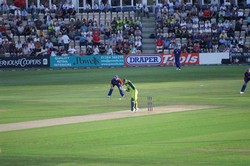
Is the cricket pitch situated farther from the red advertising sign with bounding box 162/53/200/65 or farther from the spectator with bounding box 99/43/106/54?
the spectator with bounding box 99/43/106/54

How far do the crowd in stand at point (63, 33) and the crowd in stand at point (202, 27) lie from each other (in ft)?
8.64

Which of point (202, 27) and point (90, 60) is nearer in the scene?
point (90, 60)

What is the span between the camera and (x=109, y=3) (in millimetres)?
84188

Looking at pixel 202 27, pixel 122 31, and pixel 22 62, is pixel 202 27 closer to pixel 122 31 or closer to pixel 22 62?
pixel 122 31

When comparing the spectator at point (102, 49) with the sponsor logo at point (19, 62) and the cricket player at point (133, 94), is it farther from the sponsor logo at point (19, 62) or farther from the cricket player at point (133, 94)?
the cricket player at point (133, 94)

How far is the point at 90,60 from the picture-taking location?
76250mm

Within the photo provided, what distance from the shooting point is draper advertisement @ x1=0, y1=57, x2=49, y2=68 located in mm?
76312

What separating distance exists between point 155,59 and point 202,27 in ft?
19.8

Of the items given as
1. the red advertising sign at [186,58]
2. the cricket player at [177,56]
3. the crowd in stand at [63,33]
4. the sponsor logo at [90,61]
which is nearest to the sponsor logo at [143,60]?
the red advertising sign at [186,58]

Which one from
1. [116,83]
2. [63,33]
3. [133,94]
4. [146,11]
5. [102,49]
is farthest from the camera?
[146,11]

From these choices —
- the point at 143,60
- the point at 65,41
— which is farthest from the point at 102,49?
the point at 143,60

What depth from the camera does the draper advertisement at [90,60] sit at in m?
76.1

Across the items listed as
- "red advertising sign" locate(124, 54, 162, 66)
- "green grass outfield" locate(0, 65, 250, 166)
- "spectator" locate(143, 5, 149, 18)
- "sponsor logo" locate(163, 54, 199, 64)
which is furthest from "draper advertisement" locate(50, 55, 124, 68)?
"green grass outfield" locate(0, 65, 250, 166)

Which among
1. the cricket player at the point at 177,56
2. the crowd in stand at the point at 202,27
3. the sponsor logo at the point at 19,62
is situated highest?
the crowd in stand at the point at 202,27
